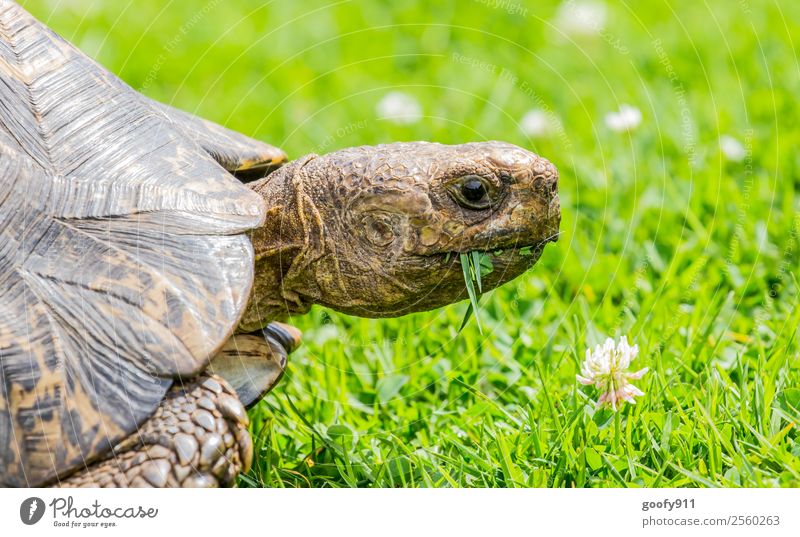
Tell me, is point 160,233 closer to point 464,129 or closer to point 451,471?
point 451,471

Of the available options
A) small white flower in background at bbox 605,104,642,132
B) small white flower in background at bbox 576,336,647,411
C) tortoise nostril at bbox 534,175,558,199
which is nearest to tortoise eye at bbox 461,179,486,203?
tortoise nostril at bbox 534,175,558,199

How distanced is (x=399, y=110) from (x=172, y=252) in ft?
10.3

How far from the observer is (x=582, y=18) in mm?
6621

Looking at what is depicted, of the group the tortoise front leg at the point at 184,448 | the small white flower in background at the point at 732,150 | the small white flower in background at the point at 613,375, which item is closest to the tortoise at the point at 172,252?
the tortoise front leg at the point at 184,448

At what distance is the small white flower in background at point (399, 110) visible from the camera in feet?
17.8

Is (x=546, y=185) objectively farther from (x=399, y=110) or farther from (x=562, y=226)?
(x=399, y=110)

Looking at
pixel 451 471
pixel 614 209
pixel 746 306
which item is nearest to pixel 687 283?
pixel 746 306

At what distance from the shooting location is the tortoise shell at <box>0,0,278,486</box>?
2.29 metres

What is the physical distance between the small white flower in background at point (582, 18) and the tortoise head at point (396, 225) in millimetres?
4080

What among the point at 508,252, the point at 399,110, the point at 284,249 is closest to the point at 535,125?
the point at 399,110

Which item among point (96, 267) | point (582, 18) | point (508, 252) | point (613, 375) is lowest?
point (613, 375)

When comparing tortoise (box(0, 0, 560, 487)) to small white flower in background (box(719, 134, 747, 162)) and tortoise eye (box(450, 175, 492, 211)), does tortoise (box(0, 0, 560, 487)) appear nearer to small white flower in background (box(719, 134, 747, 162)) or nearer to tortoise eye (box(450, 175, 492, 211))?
tortoise eye (box(450, 175, 492, 211))

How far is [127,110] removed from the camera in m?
2.85

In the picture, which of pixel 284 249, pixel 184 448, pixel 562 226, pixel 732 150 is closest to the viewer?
pixel 184 448
